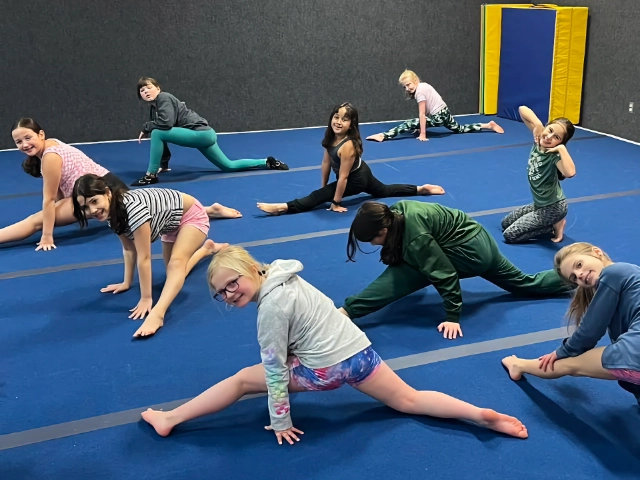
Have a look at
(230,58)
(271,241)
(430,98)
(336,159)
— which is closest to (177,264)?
(271,241)

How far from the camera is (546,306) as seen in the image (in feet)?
10.2

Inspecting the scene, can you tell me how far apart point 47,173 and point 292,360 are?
255cm

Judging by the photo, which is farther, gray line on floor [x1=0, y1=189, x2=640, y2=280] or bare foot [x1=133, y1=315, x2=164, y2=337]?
gray line on floor [x1=0, y1=189, x2=640, y2=280]

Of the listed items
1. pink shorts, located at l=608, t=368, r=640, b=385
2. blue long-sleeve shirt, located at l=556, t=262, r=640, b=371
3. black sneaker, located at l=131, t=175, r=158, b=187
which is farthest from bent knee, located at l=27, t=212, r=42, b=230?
pink shorts, located at l=608, t=368, r=640, b=385

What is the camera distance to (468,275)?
3.14 m

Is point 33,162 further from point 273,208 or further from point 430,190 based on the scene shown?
point 430,190

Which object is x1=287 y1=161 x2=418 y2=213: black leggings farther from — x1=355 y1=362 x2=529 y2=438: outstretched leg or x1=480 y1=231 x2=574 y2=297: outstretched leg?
x1=355 y1=362 x2=529 y2=438: outstretched leg

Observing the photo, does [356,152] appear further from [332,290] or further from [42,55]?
[42,55]

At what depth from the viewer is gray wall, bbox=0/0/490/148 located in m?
6.81

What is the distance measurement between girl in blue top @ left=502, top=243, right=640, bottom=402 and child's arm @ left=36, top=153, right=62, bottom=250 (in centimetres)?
312

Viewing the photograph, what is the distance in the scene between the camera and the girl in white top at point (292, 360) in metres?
2.08

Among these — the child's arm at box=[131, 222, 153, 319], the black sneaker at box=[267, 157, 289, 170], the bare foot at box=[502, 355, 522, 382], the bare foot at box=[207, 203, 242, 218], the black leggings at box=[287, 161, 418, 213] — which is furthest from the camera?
the black sneaker at box=[267, 157, 289, 170]

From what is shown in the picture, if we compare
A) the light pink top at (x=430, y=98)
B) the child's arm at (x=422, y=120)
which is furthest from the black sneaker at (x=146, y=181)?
the light pink top at (x=430, y=98)

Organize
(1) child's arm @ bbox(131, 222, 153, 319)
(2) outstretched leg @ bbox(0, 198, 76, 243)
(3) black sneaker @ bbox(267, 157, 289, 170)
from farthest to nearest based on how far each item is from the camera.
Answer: (3) black sneaker @ bbox(267, 157, 289, 170), (2) outstretched leg @ bbox(0, 198, 76, 243), (1) child's arm @ bbox(131, 222, 153, 319)
